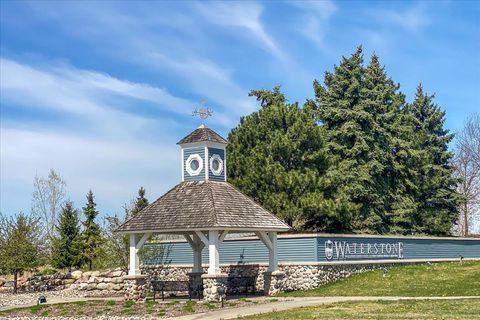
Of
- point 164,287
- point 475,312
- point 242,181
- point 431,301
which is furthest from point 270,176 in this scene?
Result: point 475,312

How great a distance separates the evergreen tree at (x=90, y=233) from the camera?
169 ft

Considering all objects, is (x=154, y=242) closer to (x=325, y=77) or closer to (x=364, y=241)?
(x=364, y=241)

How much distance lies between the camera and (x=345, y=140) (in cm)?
4828

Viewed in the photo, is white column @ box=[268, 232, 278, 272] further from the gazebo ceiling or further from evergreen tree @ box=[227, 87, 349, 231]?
evergreen tree @ box=[227, 87, 349, 231]

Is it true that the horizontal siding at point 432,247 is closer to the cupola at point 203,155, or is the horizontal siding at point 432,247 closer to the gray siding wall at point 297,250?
the gray siding wall at point 297,250

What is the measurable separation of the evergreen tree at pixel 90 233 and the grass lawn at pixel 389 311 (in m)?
29.9

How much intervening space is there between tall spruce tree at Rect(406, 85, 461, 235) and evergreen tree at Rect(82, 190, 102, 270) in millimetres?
22504

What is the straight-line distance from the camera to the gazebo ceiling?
2888cm

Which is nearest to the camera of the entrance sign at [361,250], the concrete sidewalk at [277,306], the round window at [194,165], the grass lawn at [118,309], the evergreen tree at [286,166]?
the concrete sidewalk at [277,306]

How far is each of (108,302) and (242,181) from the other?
45.0 ft

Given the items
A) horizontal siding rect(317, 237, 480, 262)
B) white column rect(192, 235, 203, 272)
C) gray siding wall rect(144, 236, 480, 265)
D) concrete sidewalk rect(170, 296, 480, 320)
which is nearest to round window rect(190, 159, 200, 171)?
white column rect(192, 235, 203, 272)

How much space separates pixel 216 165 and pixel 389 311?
42.5 ft

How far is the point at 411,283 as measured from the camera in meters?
30.4

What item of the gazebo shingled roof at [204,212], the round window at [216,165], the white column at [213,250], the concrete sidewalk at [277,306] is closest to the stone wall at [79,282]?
the gazebo shingled roof at [204,212]
